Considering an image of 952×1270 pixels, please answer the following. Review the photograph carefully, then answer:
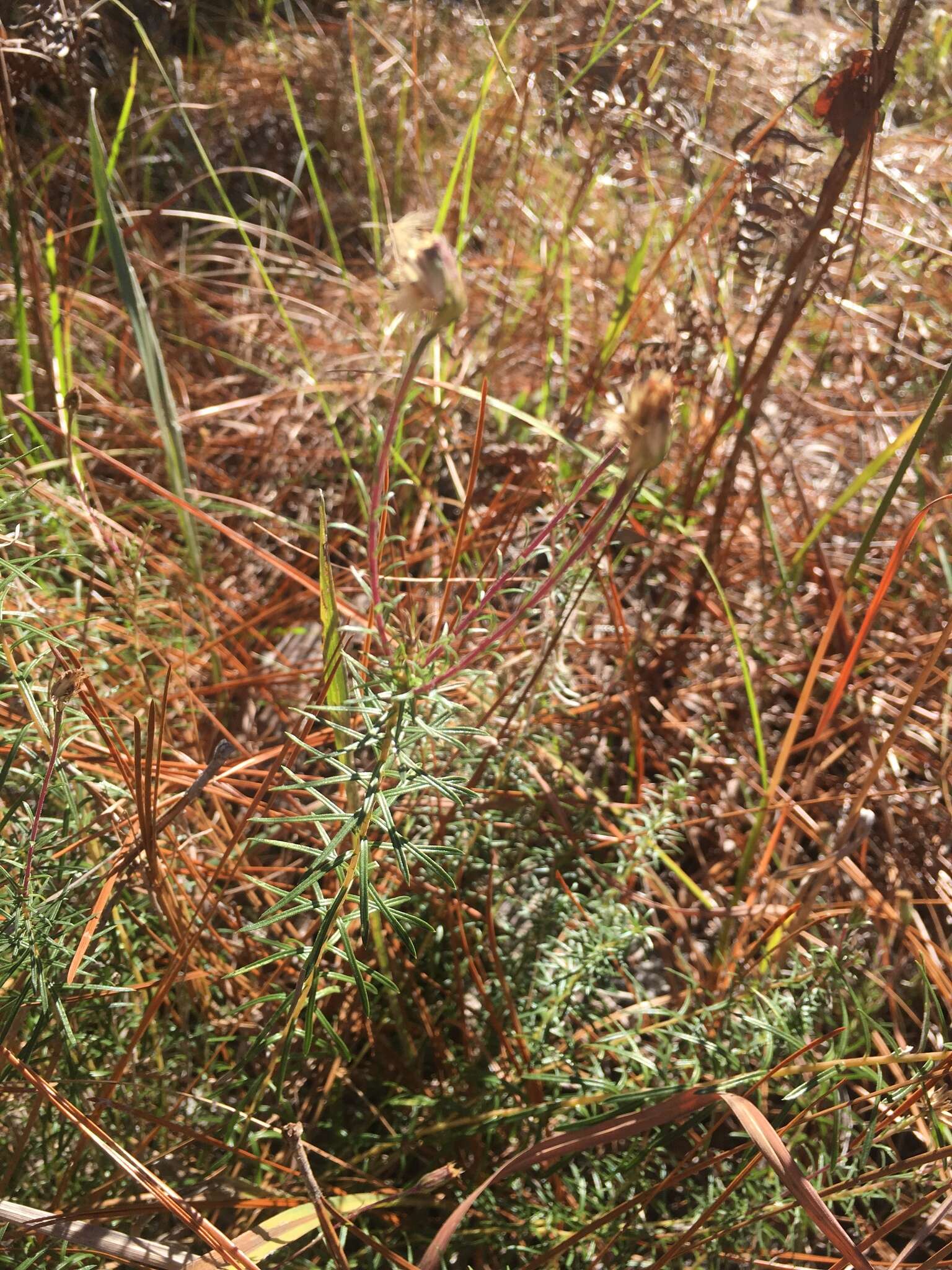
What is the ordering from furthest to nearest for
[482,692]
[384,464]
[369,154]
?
[369,154] < [482,692] < [384,464]

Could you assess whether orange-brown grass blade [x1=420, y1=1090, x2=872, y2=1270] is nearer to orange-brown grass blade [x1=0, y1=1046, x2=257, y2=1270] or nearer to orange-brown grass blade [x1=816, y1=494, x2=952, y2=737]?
orange-brown grass blade [x1=0, y1=1046, x2=257, y2=1270]

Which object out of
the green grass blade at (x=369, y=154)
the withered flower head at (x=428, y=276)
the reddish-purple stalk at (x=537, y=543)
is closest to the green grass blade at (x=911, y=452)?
the reddish-purple stalk at (x=537, y=543)

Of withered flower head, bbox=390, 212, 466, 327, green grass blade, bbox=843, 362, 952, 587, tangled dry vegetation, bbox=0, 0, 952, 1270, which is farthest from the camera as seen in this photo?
green grass blade, bbox=843, 362, 952, 587

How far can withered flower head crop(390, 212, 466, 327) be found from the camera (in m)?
0.65

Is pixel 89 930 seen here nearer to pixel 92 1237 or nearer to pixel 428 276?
pixel 92 1237

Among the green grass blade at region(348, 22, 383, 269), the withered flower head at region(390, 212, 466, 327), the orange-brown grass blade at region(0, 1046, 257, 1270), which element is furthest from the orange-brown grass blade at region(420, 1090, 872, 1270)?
the green grass blade at region(348, 22, 383, 269)

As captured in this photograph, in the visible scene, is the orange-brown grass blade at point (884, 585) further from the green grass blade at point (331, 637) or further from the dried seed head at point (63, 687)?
the dried seed head at point (63, 687)

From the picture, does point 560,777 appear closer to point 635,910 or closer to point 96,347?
point 635,910

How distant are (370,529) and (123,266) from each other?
0.83 metres

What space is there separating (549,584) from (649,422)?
0.59ft

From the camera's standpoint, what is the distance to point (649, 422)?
650mm

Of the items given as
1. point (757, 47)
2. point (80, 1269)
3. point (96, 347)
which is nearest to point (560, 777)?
point (80, 1269)

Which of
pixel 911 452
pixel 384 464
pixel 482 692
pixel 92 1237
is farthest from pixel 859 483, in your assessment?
pixel 92 1237

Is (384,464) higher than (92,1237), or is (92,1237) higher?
(384,464)
